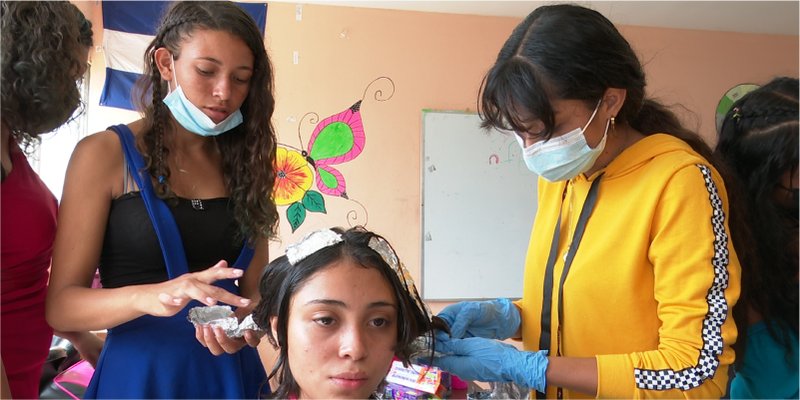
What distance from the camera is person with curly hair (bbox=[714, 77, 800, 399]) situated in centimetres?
118

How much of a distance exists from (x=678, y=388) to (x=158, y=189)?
1057mm

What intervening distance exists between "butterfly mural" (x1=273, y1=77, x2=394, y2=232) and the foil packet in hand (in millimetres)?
2641

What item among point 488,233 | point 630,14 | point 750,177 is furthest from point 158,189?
point 630,14

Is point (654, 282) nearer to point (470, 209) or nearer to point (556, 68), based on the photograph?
point (556, 68)

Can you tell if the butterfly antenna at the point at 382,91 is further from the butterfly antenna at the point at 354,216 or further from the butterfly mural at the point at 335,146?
the butterfly antenna at the point at 354,216

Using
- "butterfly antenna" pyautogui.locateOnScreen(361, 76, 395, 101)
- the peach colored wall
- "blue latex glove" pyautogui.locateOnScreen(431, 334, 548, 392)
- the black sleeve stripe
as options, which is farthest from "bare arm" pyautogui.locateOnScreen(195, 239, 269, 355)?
"butterfly antenna" pyautogui.locateOnScreen(361, 76, 395, 101)

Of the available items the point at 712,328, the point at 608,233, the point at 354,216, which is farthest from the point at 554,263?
the point at 354,216

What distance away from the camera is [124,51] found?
11.7ft

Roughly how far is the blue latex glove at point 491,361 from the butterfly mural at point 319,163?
8.55ft

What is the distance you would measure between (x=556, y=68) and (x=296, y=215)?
288 cm

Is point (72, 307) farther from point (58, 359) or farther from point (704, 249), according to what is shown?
point (704, 249)

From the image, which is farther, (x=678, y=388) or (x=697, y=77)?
(x=697, y=77)

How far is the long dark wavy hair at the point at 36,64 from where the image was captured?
1106 millimetres

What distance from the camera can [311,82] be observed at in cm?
378
